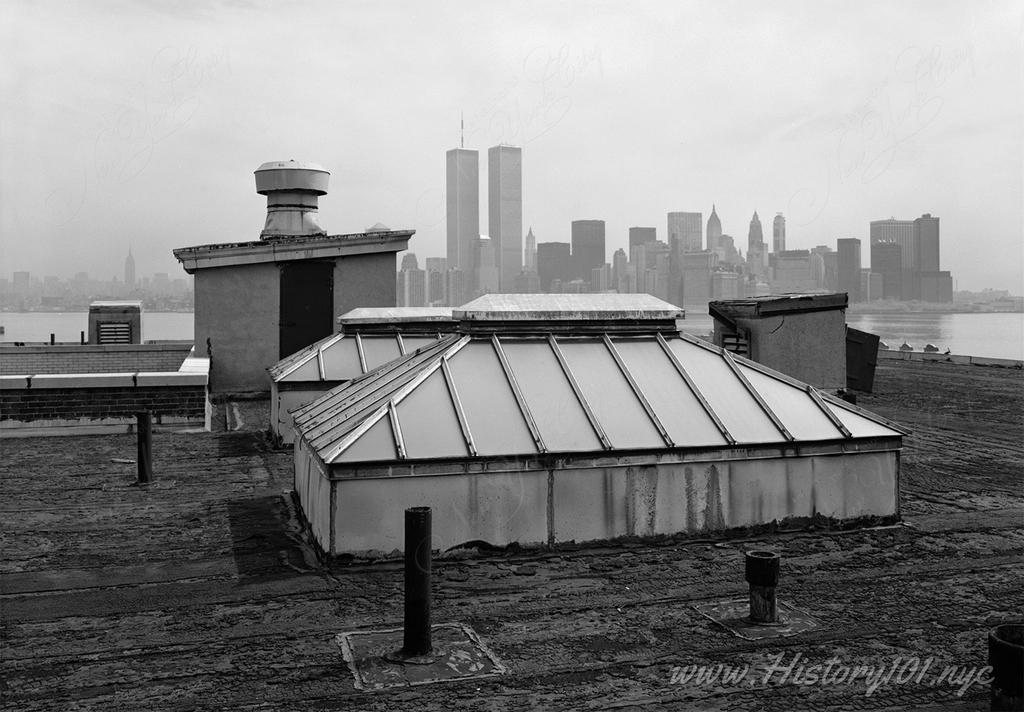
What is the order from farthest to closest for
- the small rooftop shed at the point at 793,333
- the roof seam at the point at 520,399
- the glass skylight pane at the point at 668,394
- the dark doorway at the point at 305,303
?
the dark doorway at the point at 305,303, the small rooftop shed at the point at 793,333, the glass skylight pane at the point at 668,394, the roof seam at the point at 520,399

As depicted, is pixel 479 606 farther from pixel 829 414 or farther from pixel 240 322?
pixel 240 322

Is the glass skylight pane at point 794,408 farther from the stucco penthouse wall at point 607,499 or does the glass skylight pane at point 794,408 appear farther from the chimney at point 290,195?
the chimney at point 290,195

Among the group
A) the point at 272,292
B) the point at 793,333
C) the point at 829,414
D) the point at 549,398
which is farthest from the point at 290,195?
the point at 829,414

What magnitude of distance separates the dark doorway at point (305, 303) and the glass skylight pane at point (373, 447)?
62.6ft

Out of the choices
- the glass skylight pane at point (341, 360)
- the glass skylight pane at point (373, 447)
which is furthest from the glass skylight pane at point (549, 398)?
the glass skylight pane at point (341, 360)

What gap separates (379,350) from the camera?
20.6 metres

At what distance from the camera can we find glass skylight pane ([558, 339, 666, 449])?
11.6 m

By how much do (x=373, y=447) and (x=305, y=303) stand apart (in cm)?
1995

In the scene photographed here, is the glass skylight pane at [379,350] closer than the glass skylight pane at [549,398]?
No

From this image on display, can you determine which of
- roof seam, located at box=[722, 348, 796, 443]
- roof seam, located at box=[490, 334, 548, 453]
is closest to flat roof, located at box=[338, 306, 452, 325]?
roof seam, located at box=[490, 334, 548, 453]

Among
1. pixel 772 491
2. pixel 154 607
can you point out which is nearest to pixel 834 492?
pixel 772 491

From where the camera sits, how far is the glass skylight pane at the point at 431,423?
1084 cm

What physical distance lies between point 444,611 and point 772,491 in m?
4.89

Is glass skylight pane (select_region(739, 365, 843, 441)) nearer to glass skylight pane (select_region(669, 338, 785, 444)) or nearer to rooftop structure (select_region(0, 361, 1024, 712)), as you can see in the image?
glass skylight pane (select_region(669, 338, 785, 444))
